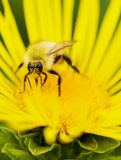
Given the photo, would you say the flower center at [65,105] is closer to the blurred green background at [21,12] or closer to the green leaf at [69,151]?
the green leaf at [69,151]

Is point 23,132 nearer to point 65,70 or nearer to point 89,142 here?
point 89,142

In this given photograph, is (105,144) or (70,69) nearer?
(105,144)

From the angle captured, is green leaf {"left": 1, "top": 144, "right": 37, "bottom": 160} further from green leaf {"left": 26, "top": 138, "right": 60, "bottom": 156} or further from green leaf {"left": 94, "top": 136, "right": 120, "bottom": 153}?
green leaf {"left": 94, "top": 136, "right": 120, "bottom": 153}

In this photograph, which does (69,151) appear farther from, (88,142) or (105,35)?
(105,35)

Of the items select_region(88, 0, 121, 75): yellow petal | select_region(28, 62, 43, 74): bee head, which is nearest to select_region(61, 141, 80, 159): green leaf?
select_region(28, 62, 43, 74): bee head

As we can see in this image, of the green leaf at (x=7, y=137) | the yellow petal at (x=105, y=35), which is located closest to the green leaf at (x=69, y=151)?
the green leaf at (x=7, y=137)

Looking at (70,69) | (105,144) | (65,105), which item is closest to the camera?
(105,144)

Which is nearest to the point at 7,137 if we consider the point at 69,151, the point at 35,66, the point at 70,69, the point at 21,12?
the point at 69,151
